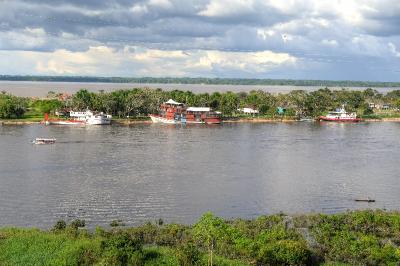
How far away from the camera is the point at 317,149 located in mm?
58281

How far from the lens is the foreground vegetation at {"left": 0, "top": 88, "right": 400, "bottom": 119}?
89.7m

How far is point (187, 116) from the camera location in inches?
3563

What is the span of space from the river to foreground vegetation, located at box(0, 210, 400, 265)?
3.99 m

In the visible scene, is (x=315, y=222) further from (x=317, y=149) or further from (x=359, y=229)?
(x=317, y=149)

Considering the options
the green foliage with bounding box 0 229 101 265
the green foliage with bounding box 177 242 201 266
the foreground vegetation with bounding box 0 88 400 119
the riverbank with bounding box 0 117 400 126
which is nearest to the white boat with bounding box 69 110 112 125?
the riverbank with bounding box 0 117 400 126

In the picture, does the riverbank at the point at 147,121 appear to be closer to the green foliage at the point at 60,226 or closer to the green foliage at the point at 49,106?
the green foliage at the point at 49,106

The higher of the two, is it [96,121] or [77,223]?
[96,121]

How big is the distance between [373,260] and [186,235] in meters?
8.43

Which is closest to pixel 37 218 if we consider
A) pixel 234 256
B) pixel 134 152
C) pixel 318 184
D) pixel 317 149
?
pixel 234 256

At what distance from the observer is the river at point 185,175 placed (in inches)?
1258

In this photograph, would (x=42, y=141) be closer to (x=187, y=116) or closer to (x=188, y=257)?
(x=187, y=116)

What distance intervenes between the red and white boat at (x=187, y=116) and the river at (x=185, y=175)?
16.9 meters

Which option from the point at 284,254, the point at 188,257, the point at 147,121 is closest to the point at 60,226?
the point at 188,257

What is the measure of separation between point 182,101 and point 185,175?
5896 centimetres
